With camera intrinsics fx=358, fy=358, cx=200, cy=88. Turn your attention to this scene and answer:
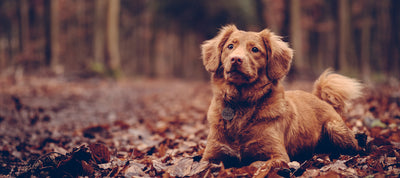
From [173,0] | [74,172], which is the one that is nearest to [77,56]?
[173,0]

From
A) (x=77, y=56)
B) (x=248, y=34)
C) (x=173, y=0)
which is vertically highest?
(x=173, y=0)

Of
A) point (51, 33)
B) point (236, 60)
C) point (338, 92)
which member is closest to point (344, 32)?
point (51, 33)

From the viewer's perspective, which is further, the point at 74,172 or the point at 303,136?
the point at 303,136

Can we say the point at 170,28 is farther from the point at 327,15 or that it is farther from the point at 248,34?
the point at 248,34

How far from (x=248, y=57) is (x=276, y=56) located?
388 mm

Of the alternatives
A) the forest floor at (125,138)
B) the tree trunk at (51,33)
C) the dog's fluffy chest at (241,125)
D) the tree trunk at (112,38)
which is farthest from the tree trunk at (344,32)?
the dog's fluffy chest at (241,125)

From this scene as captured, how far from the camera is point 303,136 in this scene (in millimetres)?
4059

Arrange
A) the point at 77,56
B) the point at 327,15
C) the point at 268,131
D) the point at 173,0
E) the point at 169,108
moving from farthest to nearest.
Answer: the point at 77,56 → the point at 327,15 → the point at 173,0 → the point at 169,108 → the point at 268,131

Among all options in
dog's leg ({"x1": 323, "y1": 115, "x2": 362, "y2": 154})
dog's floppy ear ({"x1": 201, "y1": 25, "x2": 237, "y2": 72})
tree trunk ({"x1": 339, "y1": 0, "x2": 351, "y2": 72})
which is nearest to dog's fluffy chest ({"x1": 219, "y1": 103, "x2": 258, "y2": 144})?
dog's floppy ear ({"x1": 201, "y1": 25, "x2": 237, "y2": 72})

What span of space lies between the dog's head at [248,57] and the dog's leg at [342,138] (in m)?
0.90

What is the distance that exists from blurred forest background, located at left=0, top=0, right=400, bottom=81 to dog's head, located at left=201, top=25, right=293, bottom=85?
511 centimetres

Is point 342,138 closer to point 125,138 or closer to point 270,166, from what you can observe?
point 270,166

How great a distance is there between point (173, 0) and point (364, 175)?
24.8 metres

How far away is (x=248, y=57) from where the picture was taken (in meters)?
3.87
